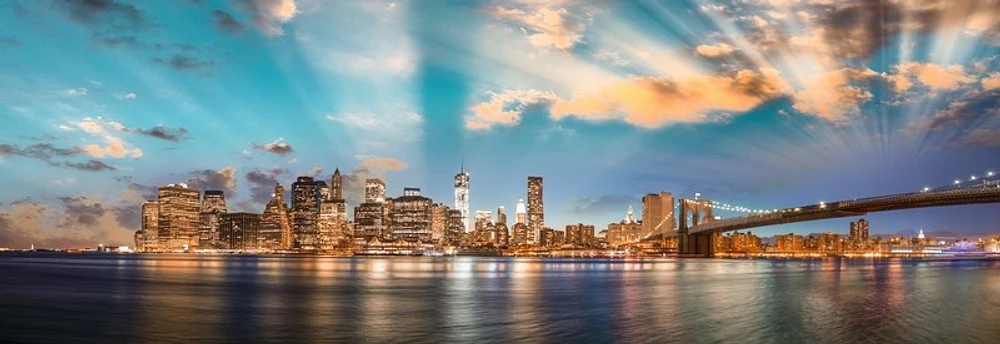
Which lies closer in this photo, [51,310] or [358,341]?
[358,341]

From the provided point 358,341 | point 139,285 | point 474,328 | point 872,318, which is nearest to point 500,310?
point 474,328

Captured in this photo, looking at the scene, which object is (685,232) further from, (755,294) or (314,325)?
(314,325)

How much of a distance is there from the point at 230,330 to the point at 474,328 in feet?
31.5

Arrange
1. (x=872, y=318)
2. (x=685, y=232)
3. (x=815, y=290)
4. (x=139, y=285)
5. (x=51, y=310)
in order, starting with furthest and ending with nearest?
(x=685, y=232), (x=139, y=285), (x=815, y=290), (x=51, y=310), (x=872, y=318)

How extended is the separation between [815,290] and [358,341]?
3996cm

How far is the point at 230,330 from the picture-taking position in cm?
3178

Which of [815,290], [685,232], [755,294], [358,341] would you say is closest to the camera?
[358,341]

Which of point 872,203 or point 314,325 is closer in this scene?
point 314,325

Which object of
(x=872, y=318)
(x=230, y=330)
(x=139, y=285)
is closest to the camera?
(x=230, y=330)

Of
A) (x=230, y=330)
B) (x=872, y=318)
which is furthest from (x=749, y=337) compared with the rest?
(x=230, y=330)

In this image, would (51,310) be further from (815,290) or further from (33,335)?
(815,290)

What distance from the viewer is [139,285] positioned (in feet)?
211

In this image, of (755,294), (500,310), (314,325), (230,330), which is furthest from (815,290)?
(230,330)

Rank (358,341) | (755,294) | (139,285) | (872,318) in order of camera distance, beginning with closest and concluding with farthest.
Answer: (358,341) → (872,318) → (755,294) → (139,285)
